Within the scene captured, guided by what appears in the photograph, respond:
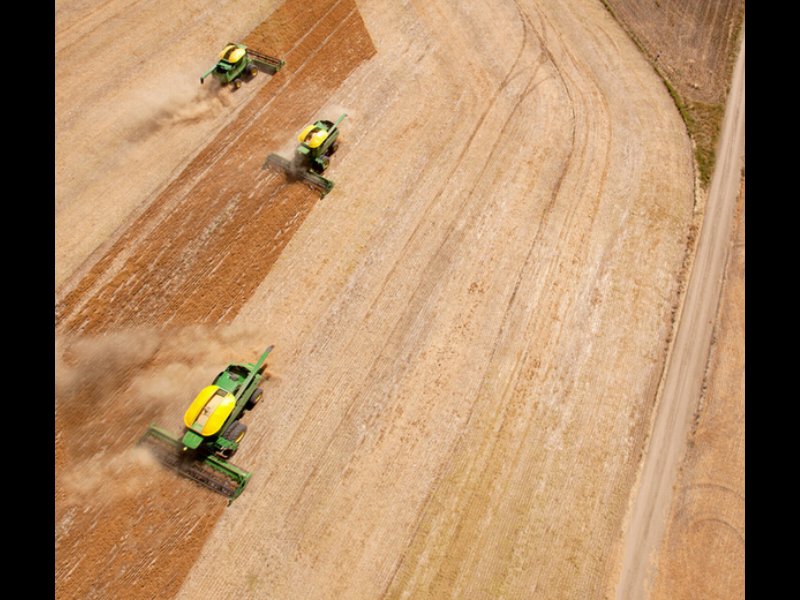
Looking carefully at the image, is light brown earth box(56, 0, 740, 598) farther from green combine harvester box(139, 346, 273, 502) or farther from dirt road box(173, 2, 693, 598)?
green combine harvester box(139, 346, 273, 502)

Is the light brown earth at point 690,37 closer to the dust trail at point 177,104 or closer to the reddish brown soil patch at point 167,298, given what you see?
the reddish brown soil patch at point 167,298

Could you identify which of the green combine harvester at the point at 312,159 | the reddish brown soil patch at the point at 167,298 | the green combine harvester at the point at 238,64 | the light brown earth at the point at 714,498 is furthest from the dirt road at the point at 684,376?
the green combine harvester at the point at 238,64

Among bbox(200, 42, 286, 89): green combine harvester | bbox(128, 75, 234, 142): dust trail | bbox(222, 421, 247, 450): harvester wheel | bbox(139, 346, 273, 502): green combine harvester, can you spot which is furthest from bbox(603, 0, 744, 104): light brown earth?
bbox(222, 421, 247, 450): harvester wheel

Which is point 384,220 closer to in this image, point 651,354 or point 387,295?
point 387,295

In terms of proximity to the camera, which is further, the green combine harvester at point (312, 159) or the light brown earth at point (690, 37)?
the light brown earth at point (690, 37)

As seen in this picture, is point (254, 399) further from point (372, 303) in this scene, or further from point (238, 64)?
point (238, 64)

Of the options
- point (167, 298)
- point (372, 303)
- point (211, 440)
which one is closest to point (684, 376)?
point (372, 303)

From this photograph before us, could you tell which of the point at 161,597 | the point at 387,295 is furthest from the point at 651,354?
the point at 161,597
